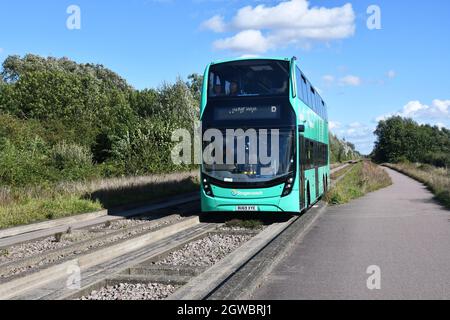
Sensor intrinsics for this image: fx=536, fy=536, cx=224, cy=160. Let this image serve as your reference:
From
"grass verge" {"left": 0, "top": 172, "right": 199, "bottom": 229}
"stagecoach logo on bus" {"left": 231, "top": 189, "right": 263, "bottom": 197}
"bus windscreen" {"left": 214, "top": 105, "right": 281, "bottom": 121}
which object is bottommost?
→ "grass verge" {"left": 0, "top": 172, "right": 199, "bottom": 229}

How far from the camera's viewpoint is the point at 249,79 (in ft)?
48.2

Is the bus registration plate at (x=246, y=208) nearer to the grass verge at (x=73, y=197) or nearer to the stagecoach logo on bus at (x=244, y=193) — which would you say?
the stagecoach logo on bus at (x=244, y=193)

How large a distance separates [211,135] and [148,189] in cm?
1197

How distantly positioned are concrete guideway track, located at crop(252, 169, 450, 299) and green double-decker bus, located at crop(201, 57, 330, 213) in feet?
5.59

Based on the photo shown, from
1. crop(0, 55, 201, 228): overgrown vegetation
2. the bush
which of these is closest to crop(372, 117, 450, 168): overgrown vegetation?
crop(0, 55, 201, 228): overgrown vegetation

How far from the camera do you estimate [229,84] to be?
14648mm

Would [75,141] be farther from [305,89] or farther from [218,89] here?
[218,89]

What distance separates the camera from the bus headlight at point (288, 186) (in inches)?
560

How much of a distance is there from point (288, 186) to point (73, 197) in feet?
29.7

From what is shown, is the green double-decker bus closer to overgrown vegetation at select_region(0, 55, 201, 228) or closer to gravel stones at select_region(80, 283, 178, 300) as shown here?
overgrown vegetation at select_region(0, 55, 201, 228)

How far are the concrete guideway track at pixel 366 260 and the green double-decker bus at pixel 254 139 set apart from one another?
1705 millimetres

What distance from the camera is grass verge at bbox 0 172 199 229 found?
16484 mm
